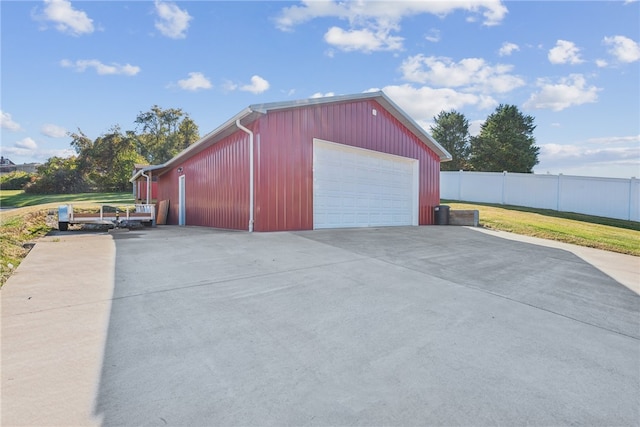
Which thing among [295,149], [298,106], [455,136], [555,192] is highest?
[455,136]

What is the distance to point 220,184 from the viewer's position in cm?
986

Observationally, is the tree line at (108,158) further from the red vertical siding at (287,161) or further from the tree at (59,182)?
the red vertical siding at (287,161)

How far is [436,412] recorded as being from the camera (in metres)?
1.51

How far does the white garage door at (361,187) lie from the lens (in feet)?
27.5

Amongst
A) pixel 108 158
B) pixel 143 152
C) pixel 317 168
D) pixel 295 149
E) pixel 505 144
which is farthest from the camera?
pixel 143 152

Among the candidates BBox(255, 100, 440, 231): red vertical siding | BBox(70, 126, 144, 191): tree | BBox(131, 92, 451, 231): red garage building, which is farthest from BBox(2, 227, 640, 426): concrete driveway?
BBox(70, 126, 144, 191): tree

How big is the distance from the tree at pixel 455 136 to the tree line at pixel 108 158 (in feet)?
100.0

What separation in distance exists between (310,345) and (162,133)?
39485mm

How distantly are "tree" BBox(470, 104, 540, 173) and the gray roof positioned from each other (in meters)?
22.9

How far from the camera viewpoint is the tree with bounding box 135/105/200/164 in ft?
113

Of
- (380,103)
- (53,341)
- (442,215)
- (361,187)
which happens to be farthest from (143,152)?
(53,341)

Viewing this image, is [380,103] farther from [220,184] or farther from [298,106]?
[220,184]

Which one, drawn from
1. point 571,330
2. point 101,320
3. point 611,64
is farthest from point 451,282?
point 611,64

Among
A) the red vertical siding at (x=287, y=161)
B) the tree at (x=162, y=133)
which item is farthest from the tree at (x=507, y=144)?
the tree at (x=162, y=133)
